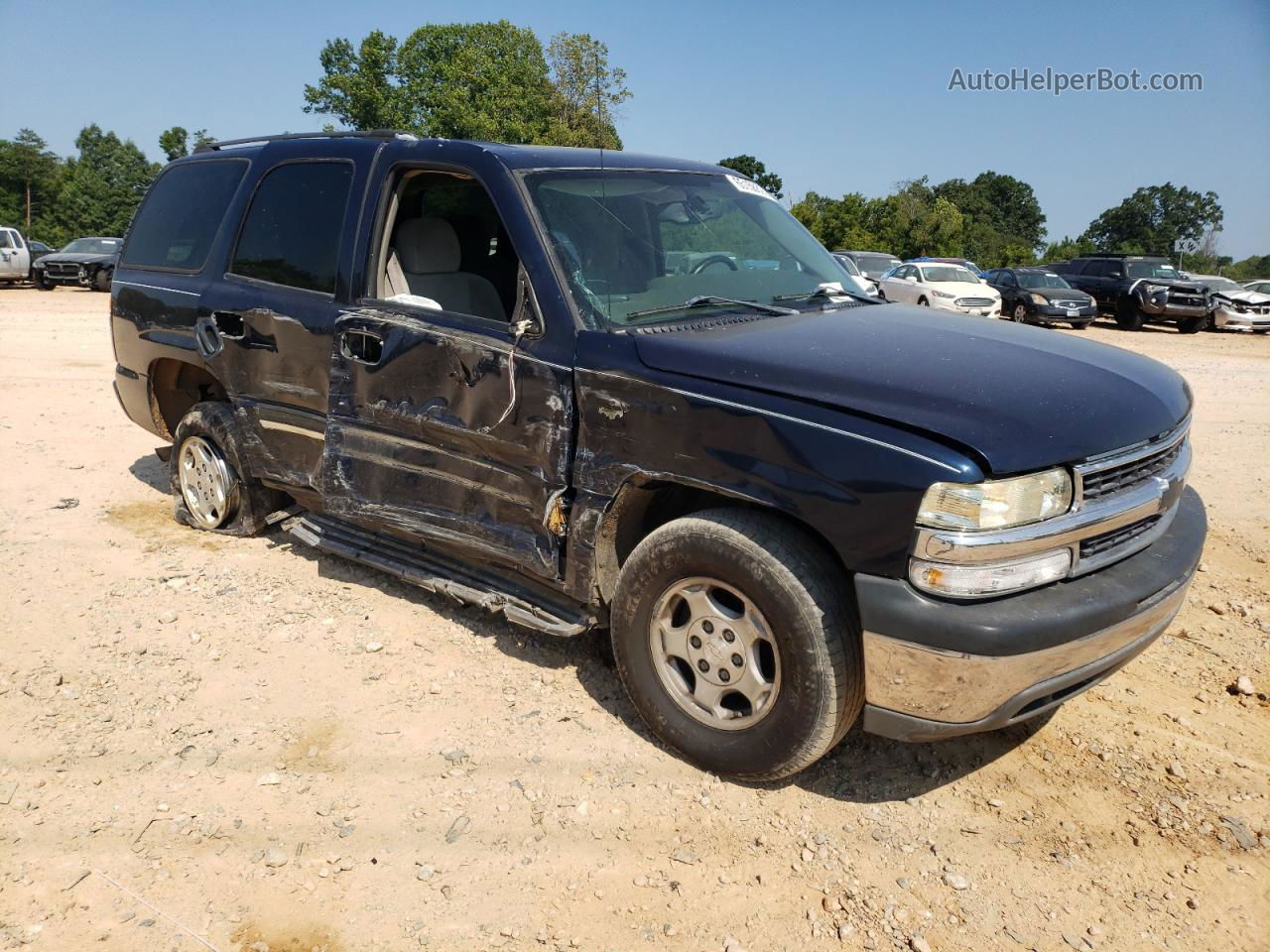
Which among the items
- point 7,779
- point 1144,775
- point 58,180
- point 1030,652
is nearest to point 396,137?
point 7,779

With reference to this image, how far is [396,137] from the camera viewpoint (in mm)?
4078

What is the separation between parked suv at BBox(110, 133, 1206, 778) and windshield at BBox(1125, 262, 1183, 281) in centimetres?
2142

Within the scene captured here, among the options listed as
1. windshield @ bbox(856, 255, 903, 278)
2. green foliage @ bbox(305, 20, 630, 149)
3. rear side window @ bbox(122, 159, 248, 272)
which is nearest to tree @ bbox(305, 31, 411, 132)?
green foliage @ bbox(305, 20, 630, 149)

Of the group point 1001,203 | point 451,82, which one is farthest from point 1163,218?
point 451,82

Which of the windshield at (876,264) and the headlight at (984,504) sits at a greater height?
the windshield at (876,264)

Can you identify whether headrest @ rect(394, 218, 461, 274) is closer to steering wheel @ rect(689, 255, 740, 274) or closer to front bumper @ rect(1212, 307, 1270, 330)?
steering wheel @ rect(689, 255, 740, 274)

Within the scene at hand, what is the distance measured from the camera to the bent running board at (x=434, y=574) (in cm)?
353

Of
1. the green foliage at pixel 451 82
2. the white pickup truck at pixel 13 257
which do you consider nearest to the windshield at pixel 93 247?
the white pickup truck at pixel 13 257

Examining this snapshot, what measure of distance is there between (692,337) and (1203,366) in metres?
13.4

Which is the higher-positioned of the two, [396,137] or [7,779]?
[396,137]

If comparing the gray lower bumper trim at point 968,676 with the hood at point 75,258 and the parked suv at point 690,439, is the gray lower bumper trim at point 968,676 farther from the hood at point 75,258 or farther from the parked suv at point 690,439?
the hood at point 75,258

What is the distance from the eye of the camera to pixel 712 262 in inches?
152

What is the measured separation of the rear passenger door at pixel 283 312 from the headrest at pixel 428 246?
0.94 ft

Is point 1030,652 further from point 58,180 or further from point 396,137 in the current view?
point 58,180
